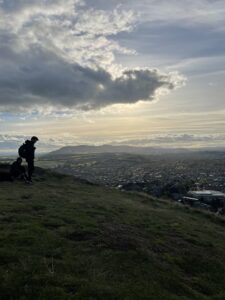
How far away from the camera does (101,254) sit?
1469cm

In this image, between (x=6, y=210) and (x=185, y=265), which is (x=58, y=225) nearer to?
(x=6, y=210)

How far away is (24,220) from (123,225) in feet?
15.8

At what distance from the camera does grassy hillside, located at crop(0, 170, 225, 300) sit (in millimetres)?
11562

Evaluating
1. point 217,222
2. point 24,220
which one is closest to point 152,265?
point 24,220

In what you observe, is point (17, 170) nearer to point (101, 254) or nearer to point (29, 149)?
point (29, 149)

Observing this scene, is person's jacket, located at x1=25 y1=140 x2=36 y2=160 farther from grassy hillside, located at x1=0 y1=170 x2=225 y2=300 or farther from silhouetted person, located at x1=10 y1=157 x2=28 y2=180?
grassy hillside, located at x1=0 y1=170 x2=225 y2=300

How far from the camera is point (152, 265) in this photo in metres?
14.6

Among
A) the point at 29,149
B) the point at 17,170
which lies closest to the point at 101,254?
the point at 29,149

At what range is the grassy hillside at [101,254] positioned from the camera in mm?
11562

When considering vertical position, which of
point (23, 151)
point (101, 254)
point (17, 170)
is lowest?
point (101, 254)

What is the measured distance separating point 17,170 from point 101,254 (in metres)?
20.9

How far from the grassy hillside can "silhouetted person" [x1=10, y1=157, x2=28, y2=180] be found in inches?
315

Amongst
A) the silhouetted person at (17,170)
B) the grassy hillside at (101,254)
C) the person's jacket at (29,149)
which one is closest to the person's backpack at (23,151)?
the person's jacket at (29,149)

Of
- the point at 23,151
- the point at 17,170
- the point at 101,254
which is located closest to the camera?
the point at 101,254
